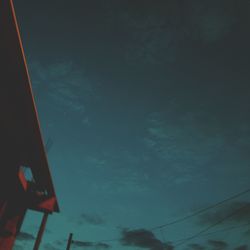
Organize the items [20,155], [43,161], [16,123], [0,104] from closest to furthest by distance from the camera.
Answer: [0,104] < [16,123] < [20,155] < [43,161]

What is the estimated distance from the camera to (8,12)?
8.84ft

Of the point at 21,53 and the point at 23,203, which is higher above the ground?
the point at 21,53

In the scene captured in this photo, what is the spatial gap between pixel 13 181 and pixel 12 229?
149cm

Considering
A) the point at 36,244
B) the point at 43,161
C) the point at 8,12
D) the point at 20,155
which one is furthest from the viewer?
the point at 36,244

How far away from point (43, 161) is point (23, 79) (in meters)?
2.36

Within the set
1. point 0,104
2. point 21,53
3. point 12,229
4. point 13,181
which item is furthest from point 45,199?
point 21,53

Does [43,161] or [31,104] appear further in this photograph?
[43,161]

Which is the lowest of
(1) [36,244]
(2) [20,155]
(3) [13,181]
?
(1) [36,244]

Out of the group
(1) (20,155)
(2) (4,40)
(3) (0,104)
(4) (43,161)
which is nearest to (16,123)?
(3) (0,104)

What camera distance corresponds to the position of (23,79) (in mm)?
3520

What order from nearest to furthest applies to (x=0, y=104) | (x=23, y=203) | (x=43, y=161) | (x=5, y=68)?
(x=5, y=68), (x=0, y=104), (x=43, y=161), (x=23, y=203)

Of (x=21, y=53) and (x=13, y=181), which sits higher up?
(x=21, y=53)

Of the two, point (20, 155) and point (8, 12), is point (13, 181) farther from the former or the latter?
point (8, 12)

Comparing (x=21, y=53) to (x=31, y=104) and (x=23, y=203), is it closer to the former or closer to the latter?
(x=31, y=104)
